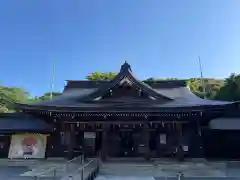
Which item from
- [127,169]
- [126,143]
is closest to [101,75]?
[126,143]

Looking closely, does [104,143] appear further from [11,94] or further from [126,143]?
[11,94]

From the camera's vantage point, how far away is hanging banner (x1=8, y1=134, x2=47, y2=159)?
60.1 feet

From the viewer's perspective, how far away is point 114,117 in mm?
17016

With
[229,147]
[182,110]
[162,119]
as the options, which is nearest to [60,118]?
[162,119]

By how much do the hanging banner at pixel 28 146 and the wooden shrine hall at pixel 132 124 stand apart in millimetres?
494

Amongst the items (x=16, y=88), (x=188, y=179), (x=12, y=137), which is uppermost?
(x=16, y=88)

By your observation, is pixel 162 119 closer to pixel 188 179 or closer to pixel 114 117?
pixel 114 117

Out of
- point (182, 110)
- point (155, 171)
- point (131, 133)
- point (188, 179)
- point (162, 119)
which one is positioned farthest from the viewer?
point (131, 133)

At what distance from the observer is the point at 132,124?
17.0 metres

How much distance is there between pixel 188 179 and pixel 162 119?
16.4 feet

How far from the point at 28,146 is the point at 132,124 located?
7.99 meters

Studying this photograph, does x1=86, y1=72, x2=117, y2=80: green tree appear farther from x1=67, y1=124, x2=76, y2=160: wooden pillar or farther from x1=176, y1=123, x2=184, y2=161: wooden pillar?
x1=176, y1=123, x2=184, y2=161: wooden pillar

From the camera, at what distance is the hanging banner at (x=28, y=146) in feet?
60.1

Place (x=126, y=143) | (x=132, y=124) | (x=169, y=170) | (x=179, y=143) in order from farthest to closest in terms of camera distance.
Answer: (x=126, y=143) → (x=132, y=124) → (x=179, y=143) → (x=169, y=170)
